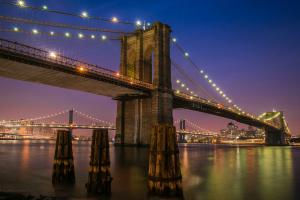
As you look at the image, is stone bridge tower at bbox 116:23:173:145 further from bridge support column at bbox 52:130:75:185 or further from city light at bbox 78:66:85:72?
bridge support column at bbox 52:130:75:185

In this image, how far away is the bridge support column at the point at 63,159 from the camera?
47.4 feet

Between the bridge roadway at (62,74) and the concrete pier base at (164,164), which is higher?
the bridge roadway at (62,74)

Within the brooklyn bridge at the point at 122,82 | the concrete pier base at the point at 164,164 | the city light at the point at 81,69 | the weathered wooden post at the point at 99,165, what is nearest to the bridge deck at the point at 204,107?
the brooklyn bridge at the point at 122,82

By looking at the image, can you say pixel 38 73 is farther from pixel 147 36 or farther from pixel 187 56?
pixel 187 56

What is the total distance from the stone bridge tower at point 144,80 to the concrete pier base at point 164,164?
4253 cm

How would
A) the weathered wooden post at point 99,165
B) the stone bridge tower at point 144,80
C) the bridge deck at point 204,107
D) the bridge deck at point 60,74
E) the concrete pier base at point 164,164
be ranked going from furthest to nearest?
the bridge deck at point 204,107, the stone bridge tower at point 144,80, the bridge deck at point 60,74, the weathered wooden post at point 99,165, the concrete pier base at point 164,164

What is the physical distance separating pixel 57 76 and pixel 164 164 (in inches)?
1485

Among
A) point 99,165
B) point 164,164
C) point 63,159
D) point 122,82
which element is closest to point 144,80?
point 122,82

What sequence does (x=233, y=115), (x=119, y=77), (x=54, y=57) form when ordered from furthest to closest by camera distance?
(x=233, y=115)
(x=119, y=77)
(x=54, y=57)

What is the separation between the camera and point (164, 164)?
9.80 meters

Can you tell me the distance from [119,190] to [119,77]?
3627 centimetres

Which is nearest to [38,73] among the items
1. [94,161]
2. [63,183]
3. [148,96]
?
[148,96]

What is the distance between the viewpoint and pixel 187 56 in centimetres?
8231

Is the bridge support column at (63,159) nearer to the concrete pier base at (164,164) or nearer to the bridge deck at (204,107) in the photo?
the concrete pier base at (164,164)
